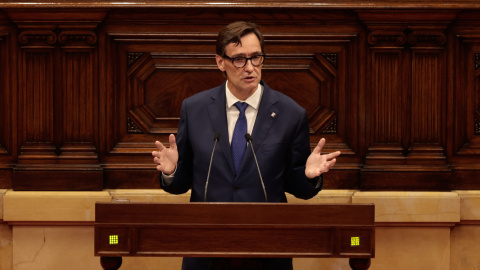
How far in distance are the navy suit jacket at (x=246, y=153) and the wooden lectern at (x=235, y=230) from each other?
336 millimetres

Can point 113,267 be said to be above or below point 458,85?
below

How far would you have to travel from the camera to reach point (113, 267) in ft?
8.36

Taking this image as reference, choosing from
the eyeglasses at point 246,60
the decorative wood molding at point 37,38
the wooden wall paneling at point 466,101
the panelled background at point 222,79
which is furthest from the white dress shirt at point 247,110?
the wooden wall paneling at point 466,101

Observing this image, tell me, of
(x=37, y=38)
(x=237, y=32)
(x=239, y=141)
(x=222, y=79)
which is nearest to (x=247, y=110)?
(x=239, y=141)

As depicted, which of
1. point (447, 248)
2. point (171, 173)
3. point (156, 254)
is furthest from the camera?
point (447, 248)

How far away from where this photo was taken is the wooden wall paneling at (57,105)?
4.50 meters

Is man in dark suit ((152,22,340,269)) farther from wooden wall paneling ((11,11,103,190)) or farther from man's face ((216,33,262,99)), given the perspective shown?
wooden wall paneling ((11,11,103,190))

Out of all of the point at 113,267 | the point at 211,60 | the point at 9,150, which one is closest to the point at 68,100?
the point at 9,150

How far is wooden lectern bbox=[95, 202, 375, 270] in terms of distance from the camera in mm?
2469

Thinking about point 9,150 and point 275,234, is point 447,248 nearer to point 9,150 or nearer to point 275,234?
point 275,234

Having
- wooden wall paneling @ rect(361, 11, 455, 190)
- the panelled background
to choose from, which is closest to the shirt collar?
the panelled background

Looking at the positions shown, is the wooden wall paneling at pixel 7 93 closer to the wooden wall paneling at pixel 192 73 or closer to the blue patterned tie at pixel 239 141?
the wooden wall paneling at pixel 192 73

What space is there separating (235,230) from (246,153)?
1.40 ft

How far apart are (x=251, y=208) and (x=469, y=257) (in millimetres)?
2450
